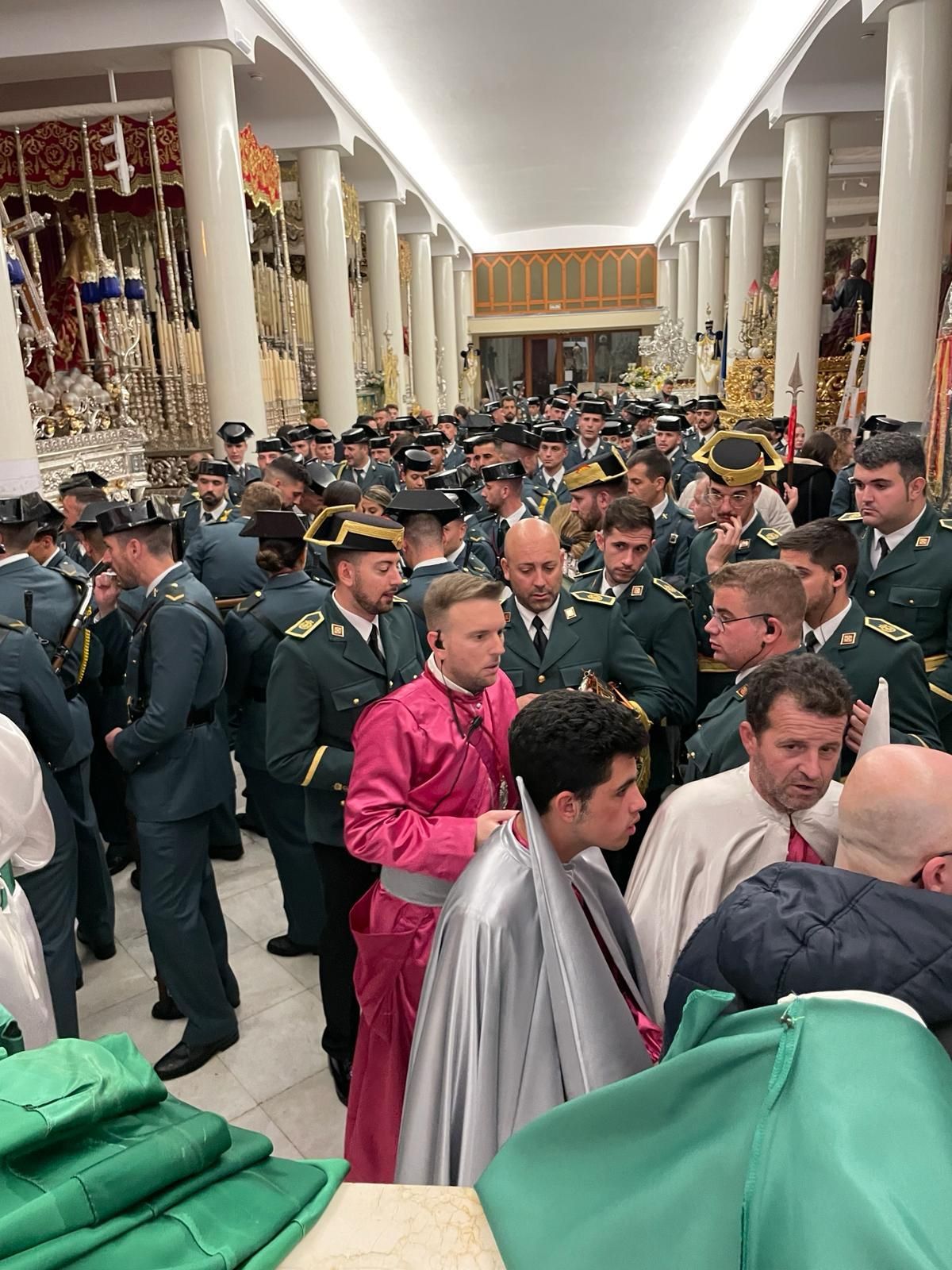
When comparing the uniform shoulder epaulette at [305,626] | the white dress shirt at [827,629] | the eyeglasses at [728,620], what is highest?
the eyeglasses at [728,620]

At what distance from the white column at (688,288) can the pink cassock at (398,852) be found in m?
24.1

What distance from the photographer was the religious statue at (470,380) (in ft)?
91.8

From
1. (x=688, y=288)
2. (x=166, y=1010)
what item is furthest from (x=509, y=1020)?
(x=688, y=288)

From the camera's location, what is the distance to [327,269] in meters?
12.8

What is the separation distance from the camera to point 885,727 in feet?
7.58

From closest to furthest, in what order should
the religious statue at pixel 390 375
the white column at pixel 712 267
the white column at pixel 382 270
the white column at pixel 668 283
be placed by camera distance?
1. the white column at pixel 382 270
2. the religious statue at pixel 390 375
3. the white column at pixel 712 267
4. the white column at pixel 668 283

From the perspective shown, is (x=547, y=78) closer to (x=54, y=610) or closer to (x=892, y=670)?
(x=54, y=610)

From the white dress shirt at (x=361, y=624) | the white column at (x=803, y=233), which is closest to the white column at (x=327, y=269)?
the white column at (x=803, y=233)

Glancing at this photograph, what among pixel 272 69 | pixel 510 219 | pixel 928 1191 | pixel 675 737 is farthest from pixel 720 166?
pixel 928 1191

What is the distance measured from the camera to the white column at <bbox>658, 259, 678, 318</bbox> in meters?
29.7

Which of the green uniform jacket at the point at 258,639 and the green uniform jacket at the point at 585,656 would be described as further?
the green uniform jacket at the point at 258,639

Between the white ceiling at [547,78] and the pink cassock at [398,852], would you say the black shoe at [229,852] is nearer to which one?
the pink cassock at [398,852]

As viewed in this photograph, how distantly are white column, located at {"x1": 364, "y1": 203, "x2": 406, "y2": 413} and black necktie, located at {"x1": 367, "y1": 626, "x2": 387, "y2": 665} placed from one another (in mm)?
15442

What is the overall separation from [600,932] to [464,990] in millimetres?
365
